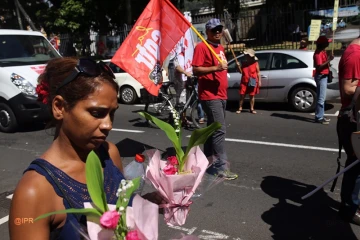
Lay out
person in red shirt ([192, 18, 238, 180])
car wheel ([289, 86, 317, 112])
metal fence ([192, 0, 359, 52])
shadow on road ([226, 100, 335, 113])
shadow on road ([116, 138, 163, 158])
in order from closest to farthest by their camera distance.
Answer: person in red shirt ([192, 18, 238, 180]), shadow on road ([116, 138, 163, 158]), car wheel ([289, 86, 317, 112]), shadow on road ([226, 100, 335, 113]), metal fence ([192, 0, 359, 52])

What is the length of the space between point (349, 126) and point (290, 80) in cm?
647

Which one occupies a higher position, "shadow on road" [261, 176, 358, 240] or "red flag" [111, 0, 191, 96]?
"red flag" [111, 0, 191, 96]

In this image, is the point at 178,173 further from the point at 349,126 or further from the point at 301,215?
the point at 301,215

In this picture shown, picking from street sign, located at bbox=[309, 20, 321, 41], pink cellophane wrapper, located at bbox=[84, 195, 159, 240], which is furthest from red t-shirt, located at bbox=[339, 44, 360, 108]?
street sign, located at bbox=[309, 20, 321, 41]

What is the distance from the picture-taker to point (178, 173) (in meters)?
1.75

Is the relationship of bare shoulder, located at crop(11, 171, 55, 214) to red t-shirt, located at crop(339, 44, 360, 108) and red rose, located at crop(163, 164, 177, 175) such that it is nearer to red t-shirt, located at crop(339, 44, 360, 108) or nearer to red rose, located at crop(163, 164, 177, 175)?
red rose, located at crop(163, 164, 177, 175)

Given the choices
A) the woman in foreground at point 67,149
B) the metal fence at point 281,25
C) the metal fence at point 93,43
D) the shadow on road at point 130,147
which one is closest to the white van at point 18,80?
the shadow on road at point 130,147

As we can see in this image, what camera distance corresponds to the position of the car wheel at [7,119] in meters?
8.86

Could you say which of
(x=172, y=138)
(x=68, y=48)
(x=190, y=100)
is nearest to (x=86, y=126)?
(x=172, y=138)

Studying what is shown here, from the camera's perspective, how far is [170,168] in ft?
5.73

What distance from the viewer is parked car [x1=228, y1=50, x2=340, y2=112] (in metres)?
10.1

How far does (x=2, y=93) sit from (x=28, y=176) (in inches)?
315

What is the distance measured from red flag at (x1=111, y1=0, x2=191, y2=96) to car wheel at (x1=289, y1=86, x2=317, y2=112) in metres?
5.41

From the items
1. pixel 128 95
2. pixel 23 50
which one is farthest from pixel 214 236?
pixel 128 95
